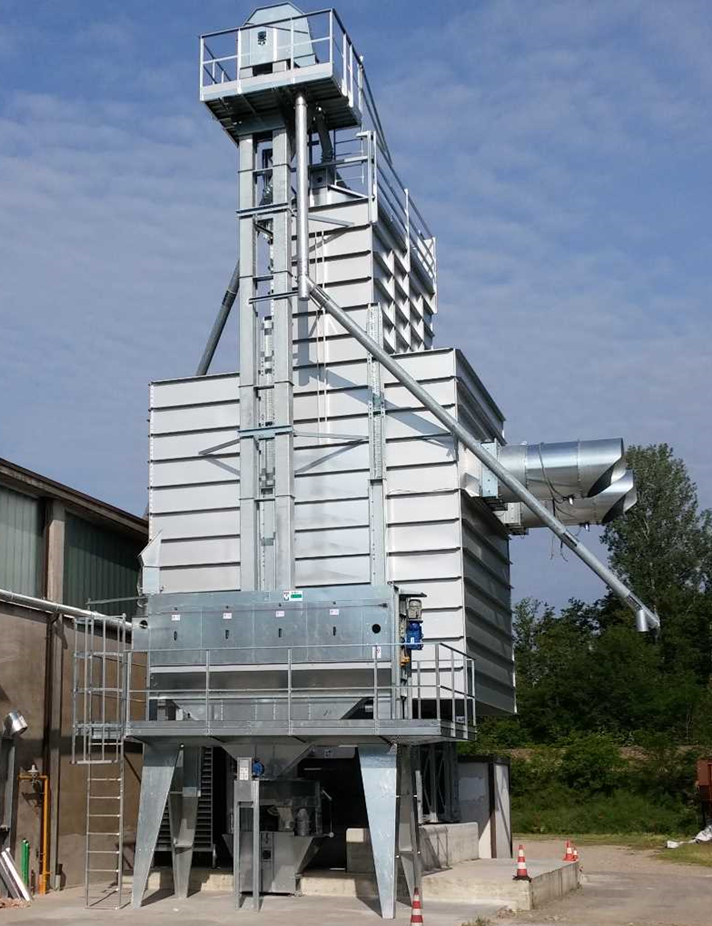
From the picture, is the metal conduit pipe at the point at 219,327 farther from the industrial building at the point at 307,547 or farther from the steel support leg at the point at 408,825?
the steel support leg at the point at 408,825

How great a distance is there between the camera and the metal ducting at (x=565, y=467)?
800 inches

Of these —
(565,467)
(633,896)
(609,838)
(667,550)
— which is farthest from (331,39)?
(667,550)

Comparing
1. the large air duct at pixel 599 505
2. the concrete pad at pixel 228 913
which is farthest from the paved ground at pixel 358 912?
the large air duct at pixel 599 505

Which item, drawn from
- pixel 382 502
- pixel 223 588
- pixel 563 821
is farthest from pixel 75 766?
pixel 563 821

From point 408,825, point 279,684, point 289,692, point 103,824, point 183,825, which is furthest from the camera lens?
point 103,824

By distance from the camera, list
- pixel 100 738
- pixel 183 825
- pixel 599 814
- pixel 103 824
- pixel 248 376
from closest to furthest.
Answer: pixel 183 825, pixel 100 738, pixel 103 824, pixel 248 376, pixel 599 814

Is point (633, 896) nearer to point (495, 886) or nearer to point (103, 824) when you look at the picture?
point (495, 886)

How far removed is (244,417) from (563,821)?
22.1 m

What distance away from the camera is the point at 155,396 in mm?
22031

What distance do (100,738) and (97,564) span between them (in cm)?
435

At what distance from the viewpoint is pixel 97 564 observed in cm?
2197

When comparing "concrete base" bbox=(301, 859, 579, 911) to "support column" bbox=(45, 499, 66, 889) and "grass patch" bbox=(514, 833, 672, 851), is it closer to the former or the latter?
"support column" bbox=(45, 499, 66, 889)

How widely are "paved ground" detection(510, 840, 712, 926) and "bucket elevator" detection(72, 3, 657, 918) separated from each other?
8.25 ft

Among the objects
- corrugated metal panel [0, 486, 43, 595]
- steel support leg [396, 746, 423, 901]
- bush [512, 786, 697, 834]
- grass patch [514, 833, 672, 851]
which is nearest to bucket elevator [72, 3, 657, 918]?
steel support leg [396, 746, 423, 901]
